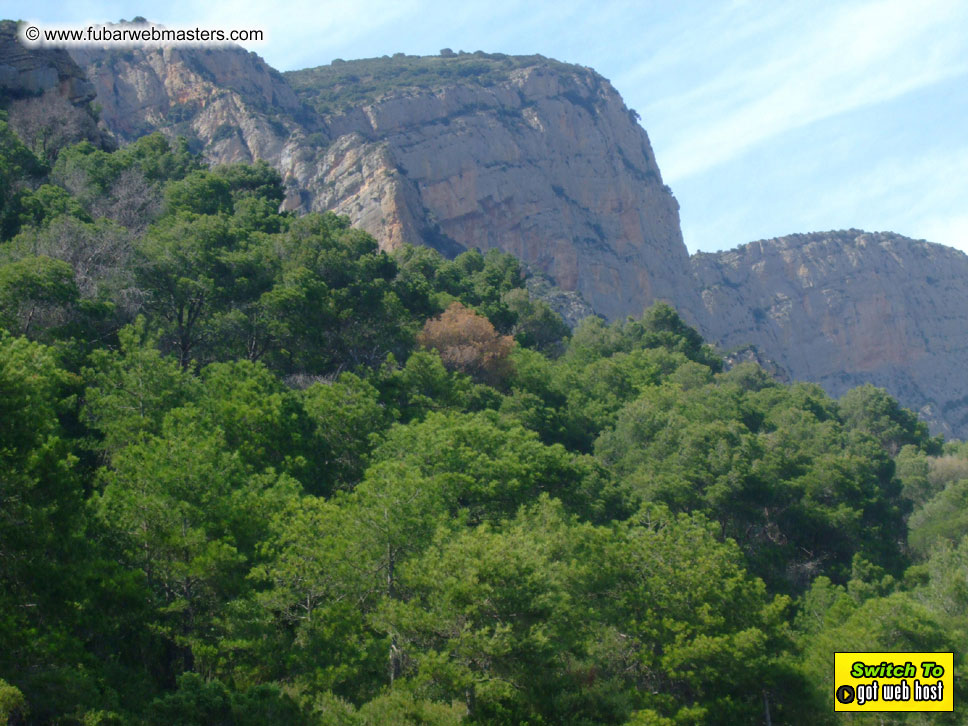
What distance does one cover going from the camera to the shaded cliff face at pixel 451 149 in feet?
310

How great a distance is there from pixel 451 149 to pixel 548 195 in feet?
39.1

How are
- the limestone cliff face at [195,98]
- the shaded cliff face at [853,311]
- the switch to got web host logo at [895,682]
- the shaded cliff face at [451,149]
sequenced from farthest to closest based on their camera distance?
the shaded cliff face at [853,311]
the limestone cliff face at [195,98]
the shaded cliff face at [451,149]
the switch to got web host logo at [895,682]

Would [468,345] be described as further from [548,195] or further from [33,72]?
[548,195]

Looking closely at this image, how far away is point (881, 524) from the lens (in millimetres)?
39875

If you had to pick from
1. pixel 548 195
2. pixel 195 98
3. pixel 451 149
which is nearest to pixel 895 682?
pixel 451 149

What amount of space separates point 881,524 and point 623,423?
1039 cm

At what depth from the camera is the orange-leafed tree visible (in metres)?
42.1

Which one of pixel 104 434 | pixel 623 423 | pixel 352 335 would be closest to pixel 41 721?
pixel 104 434

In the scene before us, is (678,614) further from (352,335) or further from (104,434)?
(352,335)

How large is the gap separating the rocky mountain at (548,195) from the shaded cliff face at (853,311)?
22 cm

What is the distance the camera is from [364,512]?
2241cm

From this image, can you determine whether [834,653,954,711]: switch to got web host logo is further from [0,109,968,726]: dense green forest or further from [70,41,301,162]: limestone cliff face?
[70,41,301,162]: limestone cliff face

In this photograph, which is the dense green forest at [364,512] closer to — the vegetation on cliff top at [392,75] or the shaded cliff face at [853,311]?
the vegetation on cliff top at [392,75]

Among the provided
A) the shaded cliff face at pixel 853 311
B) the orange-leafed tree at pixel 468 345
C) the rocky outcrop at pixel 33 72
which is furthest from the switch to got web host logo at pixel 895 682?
the shaded cliff face at pixel 853 311
